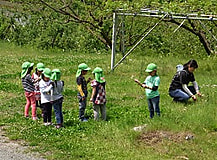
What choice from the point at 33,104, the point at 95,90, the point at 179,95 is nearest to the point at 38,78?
the point at 33,104

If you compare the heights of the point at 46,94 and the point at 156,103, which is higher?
the point at 46,94

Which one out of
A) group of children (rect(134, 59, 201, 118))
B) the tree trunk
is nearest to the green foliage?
Result: the tree trunk

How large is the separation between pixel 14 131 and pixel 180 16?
Answer: 302 inches

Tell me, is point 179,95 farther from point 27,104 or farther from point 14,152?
point 14,152

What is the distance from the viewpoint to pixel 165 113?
994 cm

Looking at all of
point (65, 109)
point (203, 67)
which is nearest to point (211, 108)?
point (65, 109)

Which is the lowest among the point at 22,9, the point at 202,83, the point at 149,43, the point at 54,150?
the point at 54,150

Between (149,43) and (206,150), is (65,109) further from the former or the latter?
(149,43)

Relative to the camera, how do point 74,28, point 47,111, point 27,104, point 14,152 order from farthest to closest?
point 74,28, point 27,104, point 47,111, point 14,152

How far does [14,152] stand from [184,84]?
4.52 meters

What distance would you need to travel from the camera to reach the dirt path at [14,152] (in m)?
7.67

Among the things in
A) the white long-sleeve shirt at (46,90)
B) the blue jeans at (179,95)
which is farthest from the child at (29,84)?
the blue jeans at (179,95)

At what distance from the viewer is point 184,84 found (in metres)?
10.9

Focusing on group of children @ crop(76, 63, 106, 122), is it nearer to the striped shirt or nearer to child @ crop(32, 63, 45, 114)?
child @ crop(32, 63, 45, 114)
